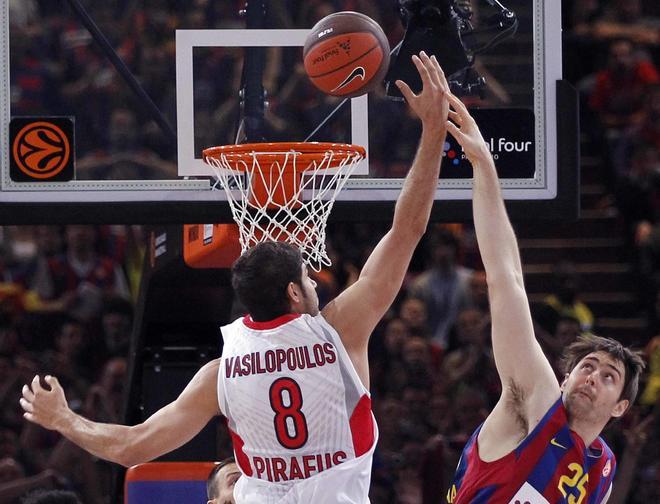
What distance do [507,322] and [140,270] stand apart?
4.94 metres

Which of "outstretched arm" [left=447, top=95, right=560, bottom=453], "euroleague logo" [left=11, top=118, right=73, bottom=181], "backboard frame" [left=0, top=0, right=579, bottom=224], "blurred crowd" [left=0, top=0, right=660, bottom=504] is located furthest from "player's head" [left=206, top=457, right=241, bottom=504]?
"euroleague logo" [left=11, top=118, right=73, bottom=181]

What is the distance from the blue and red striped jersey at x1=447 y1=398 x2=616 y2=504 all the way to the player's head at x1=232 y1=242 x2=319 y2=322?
74 cm

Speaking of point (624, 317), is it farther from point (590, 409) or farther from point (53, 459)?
point (590, 409)

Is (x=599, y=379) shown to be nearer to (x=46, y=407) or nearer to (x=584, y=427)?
(x=584, y=427)

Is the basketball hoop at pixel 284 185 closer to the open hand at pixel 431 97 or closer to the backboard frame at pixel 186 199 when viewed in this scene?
the backboard frame at pixel 186 199

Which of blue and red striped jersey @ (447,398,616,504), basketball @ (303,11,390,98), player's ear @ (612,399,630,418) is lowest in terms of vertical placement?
blue and red striped jersey @ (447,398,616,504)

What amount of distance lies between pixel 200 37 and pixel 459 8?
3.45 ft

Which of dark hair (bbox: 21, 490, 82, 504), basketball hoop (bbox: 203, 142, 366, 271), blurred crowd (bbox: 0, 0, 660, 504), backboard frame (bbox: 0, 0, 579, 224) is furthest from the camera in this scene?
blurred crowd (bbox: 0, 0, 660, 504)

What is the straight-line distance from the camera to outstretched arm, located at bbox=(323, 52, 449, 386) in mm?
4090

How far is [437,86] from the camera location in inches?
161

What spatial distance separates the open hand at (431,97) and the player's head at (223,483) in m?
1.43

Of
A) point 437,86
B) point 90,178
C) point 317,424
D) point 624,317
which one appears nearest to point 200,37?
point 90,178

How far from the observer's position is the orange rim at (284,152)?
514 centimetres

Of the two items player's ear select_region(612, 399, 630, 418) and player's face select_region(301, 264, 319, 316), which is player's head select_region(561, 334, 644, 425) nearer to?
player's ear select_region(612, 399, 630, 418)
